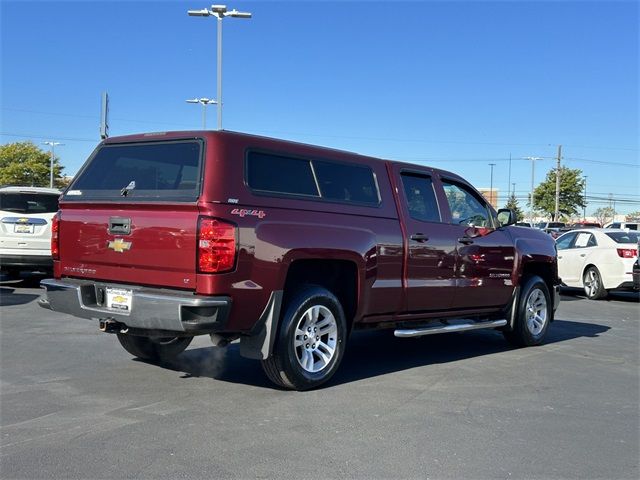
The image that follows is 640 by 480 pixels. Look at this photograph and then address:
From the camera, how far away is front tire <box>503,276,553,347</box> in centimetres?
781

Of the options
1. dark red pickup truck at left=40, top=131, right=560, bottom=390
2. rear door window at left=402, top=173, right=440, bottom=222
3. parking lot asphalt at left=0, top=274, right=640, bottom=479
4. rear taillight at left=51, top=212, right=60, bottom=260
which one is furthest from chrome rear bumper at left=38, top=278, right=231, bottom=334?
rear door window at left=402, top=173, right=440, bottom=222

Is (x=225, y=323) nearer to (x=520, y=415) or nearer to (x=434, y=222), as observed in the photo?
(x=520, y=415)

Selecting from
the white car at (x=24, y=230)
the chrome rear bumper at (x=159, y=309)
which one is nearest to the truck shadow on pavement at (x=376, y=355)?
the chrome rear bumper at (x=159, y=309)

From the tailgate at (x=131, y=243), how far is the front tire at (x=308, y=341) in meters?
0.96

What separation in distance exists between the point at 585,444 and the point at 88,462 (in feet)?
10.7

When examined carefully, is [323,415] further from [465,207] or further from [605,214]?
[605,214]

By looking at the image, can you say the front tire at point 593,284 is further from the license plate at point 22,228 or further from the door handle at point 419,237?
the license plate at point 22,228

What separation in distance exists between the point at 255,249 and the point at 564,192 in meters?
67.1

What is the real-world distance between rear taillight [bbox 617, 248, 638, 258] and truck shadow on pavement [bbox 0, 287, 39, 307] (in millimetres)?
11449

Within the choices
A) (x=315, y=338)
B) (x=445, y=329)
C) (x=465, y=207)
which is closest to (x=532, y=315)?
(x=465, y=207)

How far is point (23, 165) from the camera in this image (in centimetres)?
5603

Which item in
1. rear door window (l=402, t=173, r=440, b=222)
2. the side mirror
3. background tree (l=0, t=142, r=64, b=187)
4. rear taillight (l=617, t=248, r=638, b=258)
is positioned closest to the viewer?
rear door window (l=402, t=173, r=440, b=222)

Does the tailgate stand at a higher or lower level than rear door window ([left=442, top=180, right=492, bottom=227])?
lower

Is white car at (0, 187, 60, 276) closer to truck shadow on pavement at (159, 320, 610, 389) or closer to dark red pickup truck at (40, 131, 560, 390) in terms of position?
truck shadow on pavement at (159, 320, 610, 389)
